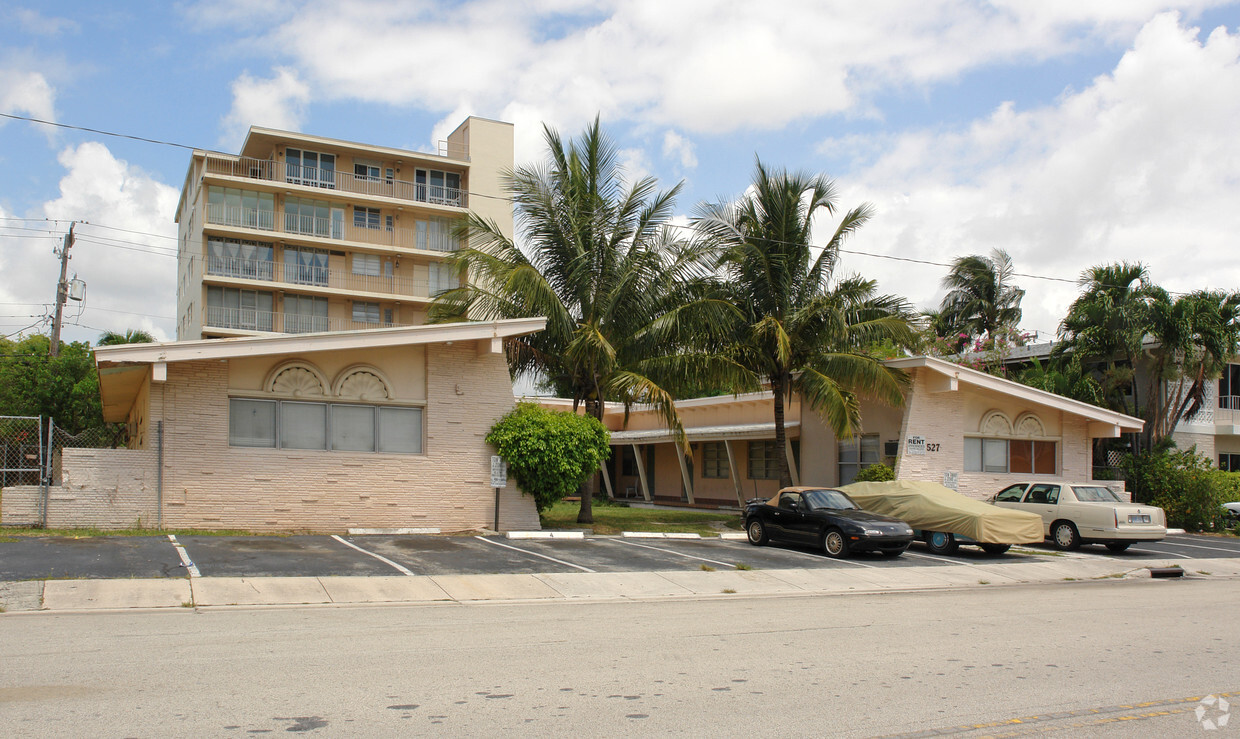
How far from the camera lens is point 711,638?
32.3 feet

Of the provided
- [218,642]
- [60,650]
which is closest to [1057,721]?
[218,642]

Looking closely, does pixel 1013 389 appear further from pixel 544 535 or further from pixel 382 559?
pixel 382 559

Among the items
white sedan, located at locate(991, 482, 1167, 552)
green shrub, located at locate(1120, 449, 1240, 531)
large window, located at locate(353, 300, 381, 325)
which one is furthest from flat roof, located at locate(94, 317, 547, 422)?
large window, located at locate(353, 300, 381, 325)

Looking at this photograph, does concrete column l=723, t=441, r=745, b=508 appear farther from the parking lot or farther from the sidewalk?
the sidewalk

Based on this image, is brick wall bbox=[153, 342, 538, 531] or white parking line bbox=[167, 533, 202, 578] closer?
white parking line bbox=[167, 533, 202, 578]

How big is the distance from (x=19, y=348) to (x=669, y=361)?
3946 cm

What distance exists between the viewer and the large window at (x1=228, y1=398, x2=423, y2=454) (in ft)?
59.6

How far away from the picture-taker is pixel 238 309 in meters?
45.6

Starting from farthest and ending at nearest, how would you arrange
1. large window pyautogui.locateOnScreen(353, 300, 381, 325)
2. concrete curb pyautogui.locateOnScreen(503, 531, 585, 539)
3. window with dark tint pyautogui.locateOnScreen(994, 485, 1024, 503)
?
large window pyautogui.locateOnScreen(353, 300, 381, 325)
window with dark tint pyautogui.locateOnScreen(994, 485, 1024, 503)
concrete curb pyautogui.locateOnScreen(503, 531, 585, 539)

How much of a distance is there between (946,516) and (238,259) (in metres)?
37.8

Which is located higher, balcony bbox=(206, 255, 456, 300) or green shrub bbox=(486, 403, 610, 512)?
balcony bbox=(206, 255, 456, 300)

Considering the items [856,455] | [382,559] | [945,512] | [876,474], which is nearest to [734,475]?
[856,455]

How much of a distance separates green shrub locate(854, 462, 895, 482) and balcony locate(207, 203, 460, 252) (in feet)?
84.3

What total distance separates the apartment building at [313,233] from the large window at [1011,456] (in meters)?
26.8
